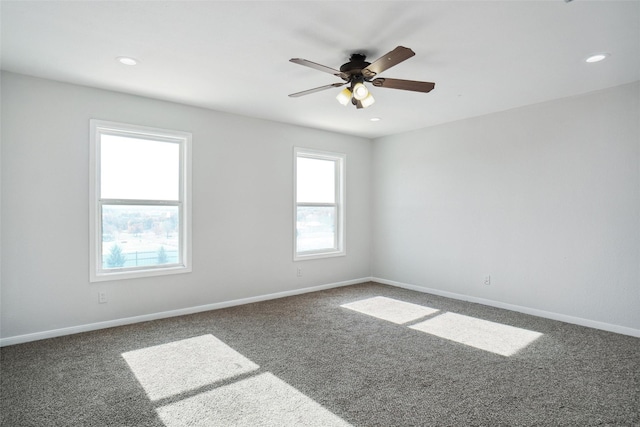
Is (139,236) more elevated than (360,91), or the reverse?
(360,91)

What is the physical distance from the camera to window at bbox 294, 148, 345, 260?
219 inches

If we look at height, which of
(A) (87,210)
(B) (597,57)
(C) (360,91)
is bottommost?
(A) (87,210)

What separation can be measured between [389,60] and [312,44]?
686 mm

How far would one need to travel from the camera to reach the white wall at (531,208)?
12.0 ft

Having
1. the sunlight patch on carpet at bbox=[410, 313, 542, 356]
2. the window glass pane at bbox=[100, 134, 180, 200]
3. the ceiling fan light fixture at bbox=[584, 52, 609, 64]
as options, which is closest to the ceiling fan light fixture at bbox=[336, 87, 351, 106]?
the ceiling fan light fixture at bbox=[584, 52, 609, 64]

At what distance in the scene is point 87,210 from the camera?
371cm

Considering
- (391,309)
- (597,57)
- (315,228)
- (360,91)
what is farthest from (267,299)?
(597,57)

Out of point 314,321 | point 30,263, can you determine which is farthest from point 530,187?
point 30,263

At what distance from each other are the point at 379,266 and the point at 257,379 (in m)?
3.91

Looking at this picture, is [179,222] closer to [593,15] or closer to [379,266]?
[379,266]

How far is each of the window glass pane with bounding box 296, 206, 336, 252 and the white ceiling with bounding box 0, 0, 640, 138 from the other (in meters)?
2.03

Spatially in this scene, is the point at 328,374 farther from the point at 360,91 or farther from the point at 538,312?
the point at 538,312

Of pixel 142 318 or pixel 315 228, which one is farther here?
pixel 315 228

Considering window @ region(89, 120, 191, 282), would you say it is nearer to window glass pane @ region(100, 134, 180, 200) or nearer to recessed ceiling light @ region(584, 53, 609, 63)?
window glass pane @ region(100, 134, 180, 200)
